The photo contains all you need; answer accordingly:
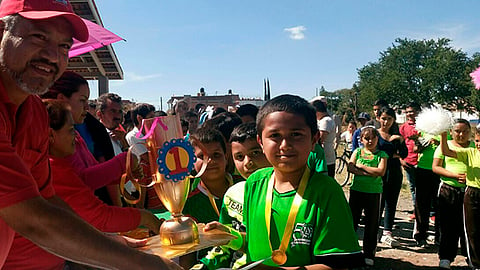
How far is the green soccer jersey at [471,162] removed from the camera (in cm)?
395

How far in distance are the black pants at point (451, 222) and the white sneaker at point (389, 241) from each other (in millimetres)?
852

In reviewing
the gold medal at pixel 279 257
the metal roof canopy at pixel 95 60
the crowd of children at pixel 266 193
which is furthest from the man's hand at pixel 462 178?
the metal roof canopy at pixel 95 60

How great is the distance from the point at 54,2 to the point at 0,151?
0.68m

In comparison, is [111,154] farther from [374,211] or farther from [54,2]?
[374,211]

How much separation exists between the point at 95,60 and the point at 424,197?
8743mm

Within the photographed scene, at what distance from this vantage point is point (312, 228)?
1639 mm

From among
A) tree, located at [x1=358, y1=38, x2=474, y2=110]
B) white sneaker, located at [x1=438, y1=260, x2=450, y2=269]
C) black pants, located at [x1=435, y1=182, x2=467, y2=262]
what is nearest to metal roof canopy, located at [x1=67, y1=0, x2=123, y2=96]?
black pants, located at [x1=435, y1=182, x2=467, y2=262]

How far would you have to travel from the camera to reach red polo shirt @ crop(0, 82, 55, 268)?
1157 millimetres

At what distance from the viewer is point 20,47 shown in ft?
4.59

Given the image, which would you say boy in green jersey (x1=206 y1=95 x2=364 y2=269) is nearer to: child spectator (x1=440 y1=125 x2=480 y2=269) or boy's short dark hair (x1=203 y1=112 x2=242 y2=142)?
boy's short dark hair (x1=203 y1=112 x2=242 y2=142)

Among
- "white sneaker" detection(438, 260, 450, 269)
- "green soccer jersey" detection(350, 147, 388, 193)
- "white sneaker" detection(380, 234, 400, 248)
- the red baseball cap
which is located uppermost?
the red baseball cap

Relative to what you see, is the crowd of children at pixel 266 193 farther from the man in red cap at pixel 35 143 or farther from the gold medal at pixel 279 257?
the man in red cap at pixel 35 143

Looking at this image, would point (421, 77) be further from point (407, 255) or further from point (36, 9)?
point (36, 9)

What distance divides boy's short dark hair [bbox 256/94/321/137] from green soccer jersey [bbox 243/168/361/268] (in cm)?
27
